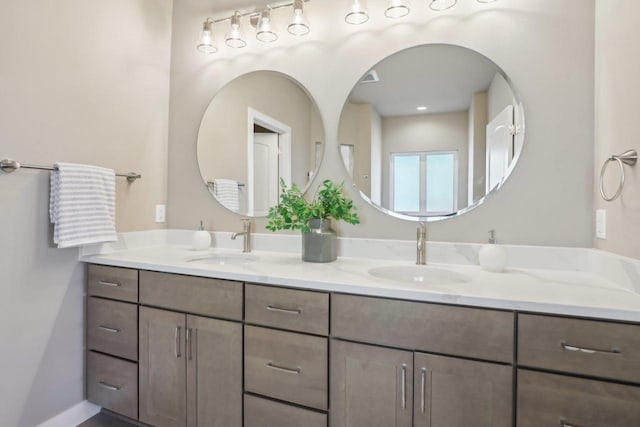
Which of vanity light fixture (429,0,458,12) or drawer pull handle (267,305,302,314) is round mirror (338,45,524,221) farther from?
drawer pull handle (267,305,302,314)

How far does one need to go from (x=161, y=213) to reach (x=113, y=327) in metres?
0.78

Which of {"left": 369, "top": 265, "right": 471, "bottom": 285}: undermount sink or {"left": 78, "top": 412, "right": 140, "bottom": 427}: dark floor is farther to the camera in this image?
{"left": 78, "top": 412, "right": 140, "bottom": 427}: dark floor

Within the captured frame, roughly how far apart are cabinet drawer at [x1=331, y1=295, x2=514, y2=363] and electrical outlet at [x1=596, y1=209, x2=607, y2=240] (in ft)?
2.23

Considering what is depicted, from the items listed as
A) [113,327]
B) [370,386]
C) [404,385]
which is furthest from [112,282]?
[404,385]

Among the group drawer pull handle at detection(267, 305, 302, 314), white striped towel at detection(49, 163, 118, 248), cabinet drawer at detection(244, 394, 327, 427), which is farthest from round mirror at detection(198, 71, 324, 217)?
cabinet drawer at detection(244, 394, 327, 427)

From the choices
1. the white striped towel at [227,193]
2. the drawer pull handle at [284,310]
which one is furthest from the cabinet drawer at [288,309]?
the white striped towel at [227,193]

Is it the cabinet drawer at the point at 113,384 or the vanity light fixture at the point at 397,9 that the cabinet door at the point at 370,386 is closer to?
the cabinet drawer at the point at 113,384

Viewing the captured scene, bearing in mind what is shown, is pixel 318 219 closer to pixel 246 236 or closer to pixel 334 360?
pixel 246 236

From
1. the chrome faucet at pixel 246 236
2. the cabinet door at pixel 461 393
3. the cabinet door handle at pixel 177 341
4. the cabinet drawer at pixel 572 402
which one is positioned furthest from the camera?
the chrome faucet at pixel 246 236

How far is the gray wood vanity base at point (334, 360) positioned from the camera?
0.93 meters

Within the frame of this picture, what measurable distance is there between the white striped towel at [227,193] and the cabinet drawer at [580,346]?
62.6 inches

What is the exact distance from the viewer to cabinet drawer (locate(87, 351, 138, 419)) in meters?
1.57

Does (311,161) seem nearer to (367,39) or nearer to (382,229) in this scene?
(382,229)

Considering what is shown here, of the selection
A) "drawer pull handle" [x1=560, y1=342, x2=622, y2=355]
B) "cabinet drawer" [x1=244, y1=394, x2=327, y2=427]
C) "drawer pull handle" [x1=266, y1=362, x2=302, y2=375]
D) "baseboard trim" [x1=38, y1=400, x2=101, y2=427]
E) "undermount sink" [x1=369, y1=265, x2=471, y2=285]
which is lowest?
"baseboard trim" [x1=38, y1=400, x2=101, y2=427]
